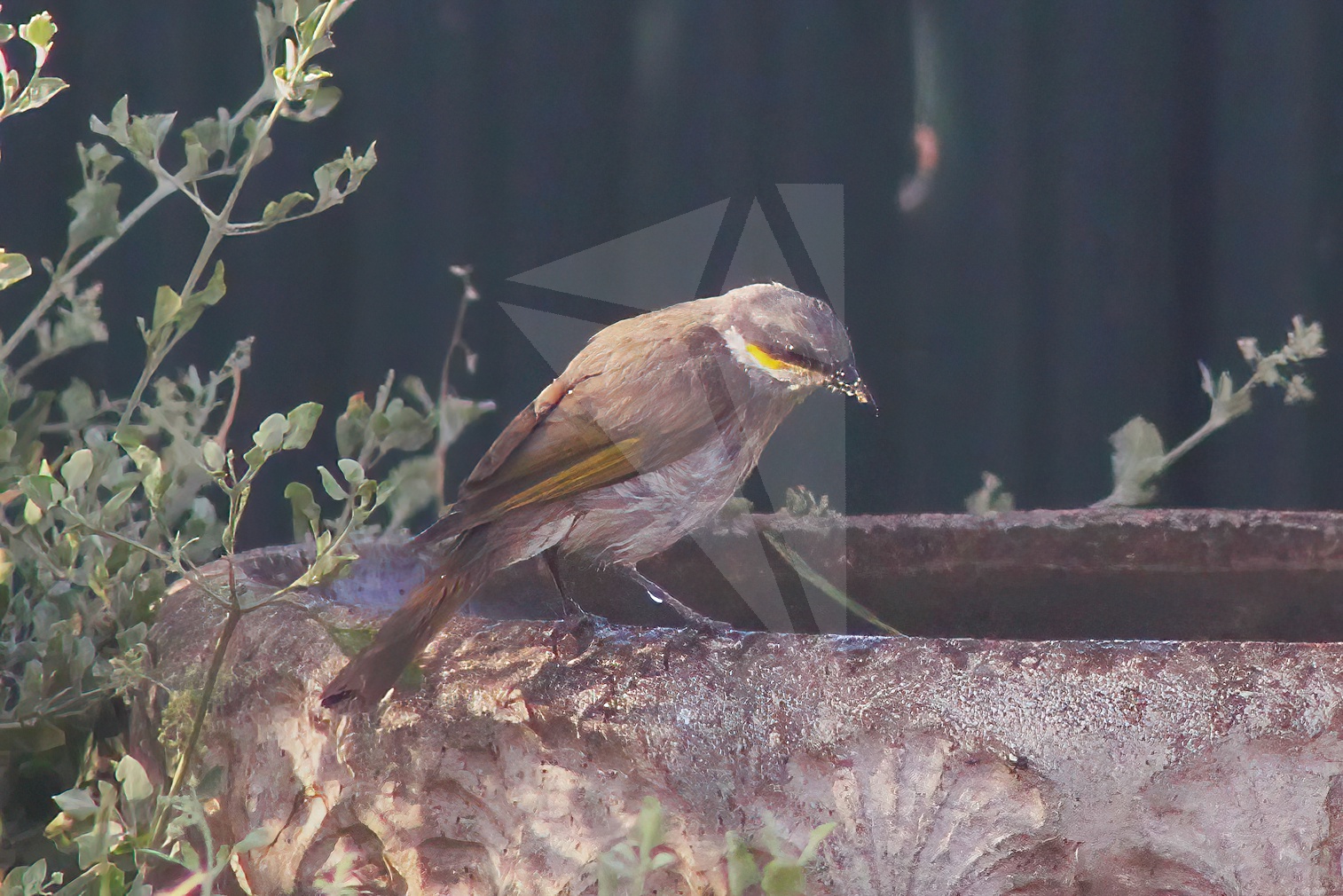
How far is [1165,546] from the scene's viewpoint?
0.95m

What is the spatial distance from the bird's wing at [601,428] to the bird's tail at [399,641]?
0.04 metres

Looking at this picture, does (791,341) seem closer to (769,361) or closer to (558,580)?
(769,361)

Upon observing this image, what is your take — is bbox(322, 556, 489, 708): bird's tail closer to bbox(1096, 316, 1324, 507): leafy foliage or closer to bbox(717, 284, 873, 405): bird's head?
bbox(717, 284, 873, 405): bird's head

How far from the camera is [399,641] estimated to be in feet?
1.85

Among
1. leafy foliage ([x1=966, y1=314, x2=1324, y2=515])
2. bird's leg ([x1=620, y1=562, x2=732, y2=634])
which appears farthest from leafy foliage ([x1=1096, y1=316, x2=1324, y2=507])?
bird's leg ([x1=620, y1=562, x2=732, y2=634])

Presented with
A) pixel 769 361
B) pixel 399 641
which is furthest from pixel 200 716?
pixel 769 361

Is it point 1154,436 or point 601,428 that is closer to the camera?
point 601,428

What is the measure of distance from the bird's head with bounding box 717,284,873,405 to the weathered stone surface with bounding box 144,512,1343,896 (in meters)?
0.19

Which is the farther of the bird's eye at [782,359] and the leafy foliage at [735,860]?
the bird's eye at [782,359]

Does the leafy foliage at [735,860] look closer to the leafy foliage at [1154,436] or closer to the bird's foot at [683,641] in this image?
the bird's foot at [683,641]

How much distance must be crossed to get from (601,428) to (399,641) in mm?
182

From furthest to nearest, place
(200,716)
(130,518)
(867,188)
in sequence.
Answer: (867,188) < (130,518) < (200,716)

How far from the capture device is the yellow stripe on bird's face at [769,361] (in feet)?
2.32
